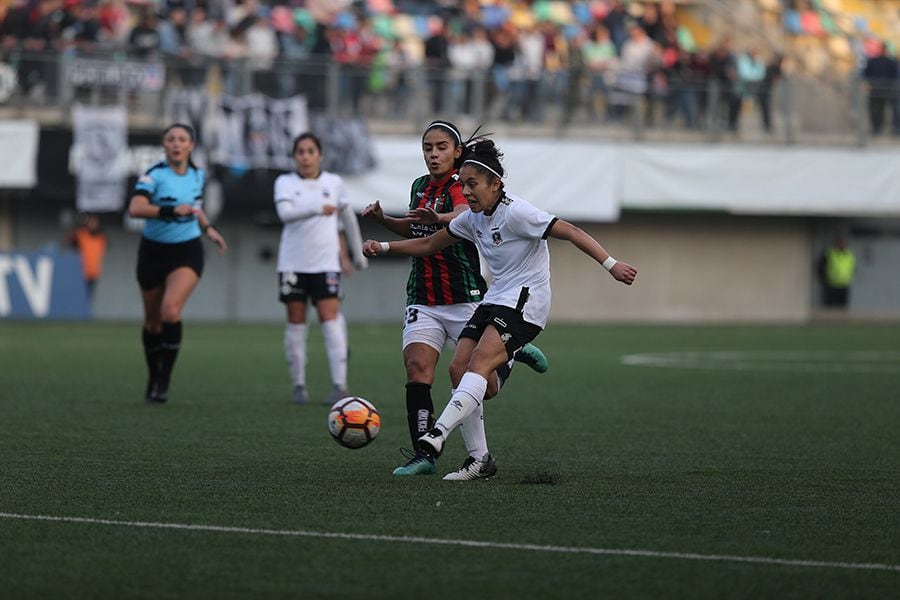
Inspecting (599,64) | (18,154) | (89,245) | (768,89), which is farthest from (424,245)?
(768,89)

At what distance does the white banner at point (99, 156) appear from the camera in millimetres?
28812

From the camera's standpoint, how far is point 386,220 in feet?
30.9

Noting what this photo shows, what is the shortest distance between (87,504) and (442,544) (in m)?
2.01

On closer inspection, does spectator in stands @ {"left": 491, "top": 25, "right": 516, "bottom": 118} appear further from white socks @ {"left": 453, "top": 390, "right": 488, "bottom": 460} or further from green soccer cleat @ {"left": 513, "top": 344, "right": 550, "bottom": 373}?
white socks @ {"left": 453, "top": 390, "right": 488, "bottom": 460}

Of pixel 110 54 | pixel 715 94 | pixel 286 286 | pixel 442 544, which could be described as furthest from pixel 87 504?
pixel 715 94

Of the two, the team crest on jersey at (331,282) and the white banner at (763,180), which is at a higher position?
the white banner at (763,180)

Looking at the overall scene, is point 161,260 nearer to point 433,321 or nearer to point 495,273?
point 433,321

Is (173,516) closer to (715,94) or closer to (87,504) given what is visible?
(87,504)

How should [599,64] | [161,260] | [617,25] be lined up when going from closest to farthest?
1. [161,260]
2. [599,64]
3. [617,25]

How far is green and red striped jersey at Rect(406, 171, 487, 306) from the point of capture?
954cm

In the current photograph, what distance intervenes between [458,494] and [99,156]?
22.1 meters

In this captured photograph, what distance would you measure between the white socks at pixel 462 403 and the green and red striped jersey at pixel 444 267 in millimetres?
823

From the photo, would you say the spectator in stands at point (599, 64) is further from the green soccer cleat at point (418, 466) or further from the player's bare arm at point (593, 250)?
the player's bare arm at point (593, 250)

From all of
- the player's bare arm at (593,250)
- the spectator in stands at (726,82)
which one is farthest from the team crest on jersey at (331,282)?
the spectator in stands at (726,82)
